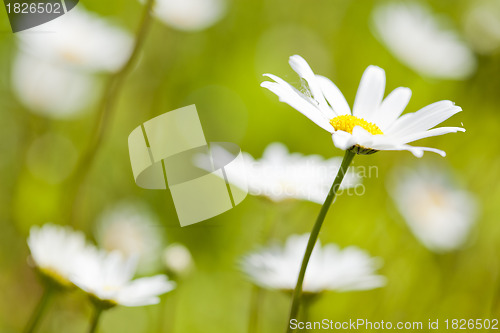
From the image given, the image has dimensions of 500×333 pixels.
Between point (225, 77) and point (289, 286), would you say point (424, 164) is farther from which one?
point (289, 286)

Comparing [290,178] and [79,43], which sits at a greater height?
[79,43]

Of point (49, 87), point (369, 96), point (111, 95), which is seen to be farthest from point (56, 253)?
point (49, 87)

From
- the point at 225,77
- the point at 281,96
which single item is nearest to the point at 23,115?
the point at 225,77

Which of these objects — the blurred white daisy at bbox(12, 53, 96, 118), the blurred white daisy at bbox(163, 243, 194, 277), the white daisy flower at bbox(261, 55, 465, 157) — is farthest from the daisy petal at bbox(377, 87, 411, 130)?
the blurred white daisy at bbox(12, 53, 96, 118)

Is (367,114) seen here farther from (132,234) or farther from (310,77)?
(132,234)

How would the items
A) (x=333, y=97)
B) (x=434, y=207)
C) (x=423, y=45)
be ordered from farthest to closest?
(x=423, y=45) → (x=434, y=207) → (x=333, y=97)

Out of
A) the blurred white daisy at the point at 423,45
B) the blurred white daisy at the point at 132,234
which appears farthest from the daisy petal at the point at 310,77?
the blurred white daisy at the point at 423,45

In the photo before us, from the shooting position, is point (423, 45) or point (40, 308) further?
point (423, 45)

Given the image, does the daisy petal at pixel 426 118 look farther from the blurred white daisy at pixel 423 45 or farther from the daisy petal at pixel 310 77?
the blurred white daisy at pixel 423 45
